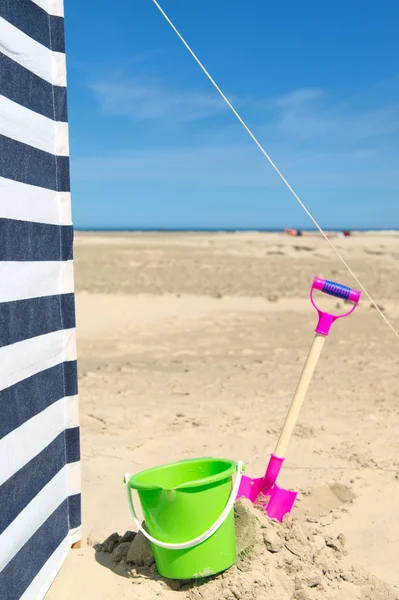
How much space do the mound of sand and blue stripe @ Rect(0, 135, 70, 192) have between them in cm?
140

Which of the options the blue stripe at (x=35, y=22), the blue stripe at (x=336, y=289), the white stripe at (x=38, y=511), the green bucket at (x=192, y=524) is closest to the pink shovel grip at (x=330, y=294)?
the blue stripe at (x=336, y=289)

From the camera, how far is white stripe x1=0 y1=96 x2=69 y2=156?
6.61 ft

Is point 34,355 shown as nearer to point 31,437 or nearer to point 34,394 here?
point 34,394

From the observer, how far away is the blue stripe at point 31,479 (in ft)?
6.48

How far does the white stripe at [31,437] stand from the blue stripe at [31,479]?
0.02m

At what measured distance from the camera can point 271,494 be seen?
2717 mm

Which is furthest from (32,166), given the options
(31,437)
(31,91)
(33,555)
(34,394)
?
(33,555)

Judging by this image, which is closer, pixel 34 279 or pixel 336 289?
pixel 34 279

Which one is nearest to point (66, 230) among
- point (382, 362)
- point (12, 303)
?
point (12, 303)

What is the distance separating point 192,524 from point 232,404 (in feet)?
8.58

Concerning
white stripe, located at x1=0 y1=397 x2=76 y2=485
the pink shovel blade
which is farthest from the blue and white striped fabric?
the pink shovel blade

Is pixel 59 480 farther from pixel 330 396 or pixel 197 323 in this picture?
pixel 197 323

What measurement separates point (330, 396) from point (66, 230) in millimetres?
3131

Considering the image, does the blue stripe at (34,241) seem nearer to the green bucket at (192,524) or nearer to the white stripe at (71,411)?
the white stripe at (71,411)
